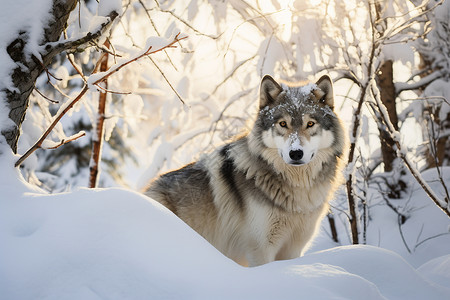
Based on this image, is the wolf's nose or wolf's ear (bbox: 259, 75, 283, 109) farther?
wolf's ear (bbox: 259, 75, 283, 109)


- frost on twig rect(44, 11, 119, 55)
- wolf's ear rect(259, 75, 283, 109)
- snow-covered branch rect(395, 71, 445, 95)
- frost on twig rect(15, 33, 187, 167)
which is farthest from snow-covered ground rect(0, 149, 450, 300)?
snow-covered branch rect(395, 71, 445, 95)

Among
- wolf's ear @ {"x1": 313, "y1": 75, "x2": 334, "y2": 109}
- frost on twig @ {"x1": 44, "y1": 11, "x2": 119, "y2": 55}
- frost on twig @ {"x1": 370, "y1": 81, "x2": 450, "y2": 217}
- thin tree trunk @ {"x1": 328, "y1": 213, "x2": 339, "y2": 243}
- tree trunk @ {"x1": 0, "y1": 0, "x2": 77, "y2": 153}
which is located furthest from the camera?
thin tree trunk @ {"x1": 328, "y1": 213, "x2": 339, "y2": 243}

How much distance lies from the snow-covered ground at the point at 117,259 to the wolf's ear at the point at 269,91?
1.87m

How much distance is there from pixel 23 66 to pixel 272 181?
212cm

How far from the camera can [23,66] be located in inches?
Result: 90.7

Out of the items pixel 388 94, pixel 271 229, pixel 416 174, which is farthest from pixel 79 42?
pixel 388 94

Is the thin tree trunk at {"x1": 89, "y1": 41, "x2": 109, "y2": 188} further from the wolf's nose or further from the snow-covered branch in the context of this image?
the snow-covered branch

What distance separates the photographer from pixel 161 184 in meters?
4.04

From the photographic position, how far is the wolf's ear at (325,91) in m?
3.64

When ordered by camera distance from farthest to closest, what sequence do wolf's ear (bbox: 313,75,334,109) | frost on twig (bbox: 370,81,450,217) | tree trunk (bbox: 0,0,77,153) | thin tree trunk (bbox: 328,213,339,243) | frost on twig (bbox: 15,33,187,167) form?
thin tree trunk (bbox: 328,213,339,243), frost on twig (bbox: 370,81,450,217), wolf's ear (bbox: 313,75,334,109), tree trunk (bbox: 0,0,77,153), frost on twig (bbox: 15,33,187,167)

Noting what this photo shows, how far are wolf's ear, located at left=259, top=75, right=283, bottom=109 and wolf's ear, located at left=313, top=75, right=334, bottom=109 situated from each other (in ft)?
1.10

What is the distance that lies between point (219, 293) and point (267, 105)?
2.31 meters

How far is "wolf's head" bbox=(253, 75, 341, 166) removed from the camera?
3316mm

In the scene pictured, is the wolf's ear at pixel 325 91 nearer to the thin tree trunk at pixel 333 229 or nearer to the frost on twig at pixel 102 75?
the frost on twig at pixel 102 75
